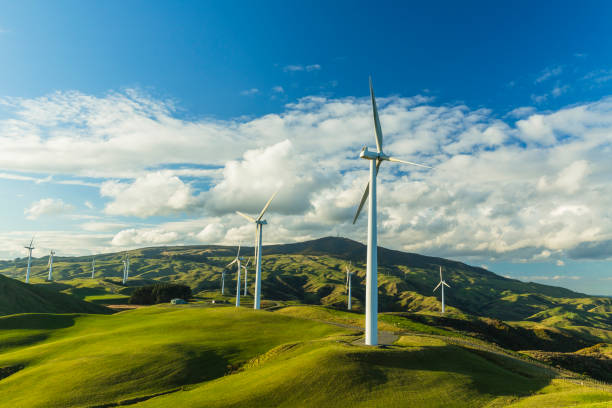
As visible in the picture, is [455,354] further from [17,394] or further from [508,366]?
[17,394]

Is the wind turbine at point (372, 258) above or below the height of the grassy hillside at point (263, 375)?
above

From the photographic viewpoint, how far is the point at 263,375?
4841 centimetres

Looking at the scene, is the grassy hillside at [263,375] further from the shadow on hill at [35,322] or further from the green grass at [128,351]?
the shadow on hill at [35,322]

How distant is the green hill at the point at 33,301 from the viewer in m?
121

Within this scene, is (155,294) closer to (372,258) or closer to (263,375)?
(263,375)

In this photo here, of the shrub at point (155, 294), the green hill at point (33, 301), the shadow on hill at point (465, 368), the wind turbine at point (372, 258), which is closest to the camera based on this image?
the shadow on hill at point (465, 368)

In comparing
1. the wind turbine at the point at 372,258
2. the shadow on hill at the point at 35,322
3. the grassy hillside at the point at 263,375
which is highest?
the wind turbine at the point at 372,258

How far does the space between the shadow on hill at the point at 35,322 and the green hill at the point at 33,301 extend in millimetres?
29368

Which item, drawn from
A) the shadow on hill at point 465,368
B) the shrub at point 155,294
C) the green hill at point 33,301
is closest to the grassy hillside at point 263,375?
the shadow on hill at point 465,368

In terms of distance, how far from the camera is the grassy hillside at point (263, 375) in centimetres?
4109

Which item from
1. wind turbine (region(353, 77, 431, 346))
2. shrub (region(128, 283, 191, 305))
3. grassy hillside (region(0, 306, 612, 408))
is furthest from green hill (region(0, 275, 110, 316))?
wind turbine (region(353, 77, 431, 346))

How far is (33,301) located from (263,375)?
120m

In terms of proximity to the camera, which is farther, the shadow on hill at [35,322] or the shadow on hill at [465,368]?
the shadow on hill at [35,322]

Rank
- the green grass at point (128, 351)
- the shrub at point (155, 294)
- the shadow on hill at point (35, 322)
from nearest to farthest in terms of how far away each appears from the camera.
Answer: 1. the green grass at point (128, 351)
2. the shadow on hill at point (35, 322)
3. the shrub at point (155, 294)
